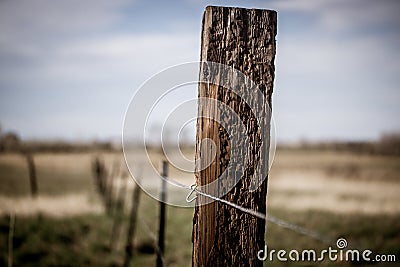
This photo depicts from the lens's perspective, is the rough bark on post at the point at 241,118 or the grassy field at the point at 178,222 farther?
the grassy field at the point at 178,222

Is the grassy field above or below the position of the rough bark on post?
below

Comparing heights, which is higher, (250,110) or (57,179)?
(250,110)

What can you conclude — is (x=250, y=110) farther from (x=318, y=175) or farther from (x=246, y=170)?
(x=318, y=175)

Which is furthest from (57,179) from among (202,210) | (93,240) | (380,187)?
(202,210)

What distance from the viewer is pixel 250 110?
166cm

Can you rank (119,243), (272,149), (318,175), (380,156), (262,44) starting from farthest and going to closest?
(380,156) < (318,175) < (119,243) < (272,149) < (262,44)

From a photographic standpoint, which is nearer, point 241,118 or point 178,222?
point 241,118

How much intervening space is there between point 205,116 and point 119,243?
719cm

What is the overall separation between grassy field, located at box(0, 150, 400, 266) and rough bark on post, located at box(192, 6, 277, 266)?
0.84m

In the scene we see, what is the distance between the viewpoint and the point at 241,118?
1665 millimetres

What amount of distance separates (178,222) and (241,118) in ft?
29.7

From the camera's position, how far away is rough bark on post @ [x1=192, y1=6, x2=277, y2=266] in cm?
163

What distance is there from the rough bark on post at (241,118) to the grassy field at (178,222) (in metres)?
0.84

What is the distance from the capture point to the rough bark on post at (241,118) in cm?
163
